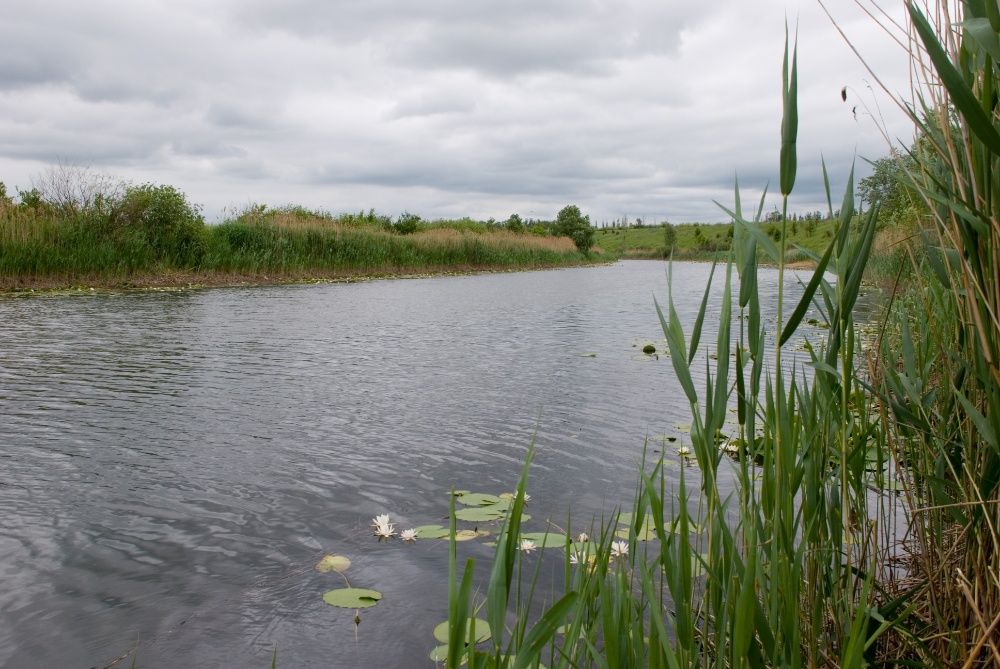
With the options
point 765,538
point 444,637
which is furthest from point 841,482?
point 444,637

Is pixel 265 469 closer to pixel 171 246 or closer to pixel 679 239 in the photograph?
pixel 171 246

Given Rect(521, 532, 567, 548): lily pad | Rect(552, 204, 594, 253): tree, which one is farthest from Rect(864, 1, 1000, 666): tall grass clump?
Rect(552, 204, 594, 253): tree

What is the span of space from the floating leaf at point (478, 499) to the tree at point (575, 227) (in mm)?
61523

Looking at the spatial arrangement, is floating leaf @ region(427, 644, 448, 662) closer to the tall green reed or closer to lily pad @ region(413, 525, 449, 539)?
the tall green reed

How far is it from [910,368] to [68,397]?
6.65 metres

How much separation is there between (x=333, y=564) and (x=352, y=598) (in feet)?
1.12

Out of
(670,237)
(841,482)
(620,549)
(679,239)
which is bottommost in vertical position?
(620,549)

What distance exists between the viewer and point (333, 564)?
338 cm

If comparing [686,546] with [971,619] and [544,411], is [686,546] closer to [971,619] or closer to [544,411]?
[971,619]

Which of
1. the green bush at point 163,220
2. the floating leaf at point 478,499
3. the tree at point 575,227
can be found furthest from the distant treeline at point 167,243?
the tree at point 575,227

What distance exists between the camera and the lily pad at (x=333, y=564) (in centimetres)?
335

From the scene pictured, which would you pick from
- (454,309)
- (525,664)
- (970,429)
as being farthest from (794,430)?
(454,309)

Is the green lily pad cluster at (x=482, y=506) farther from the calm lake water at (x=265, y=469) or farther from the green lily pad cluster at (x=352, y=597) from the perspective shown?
the green lily pad cluster at (x=352, y=597)

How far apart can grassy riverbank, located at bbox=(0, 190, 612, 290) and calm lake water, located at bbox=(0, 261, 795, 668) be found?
820 cm
